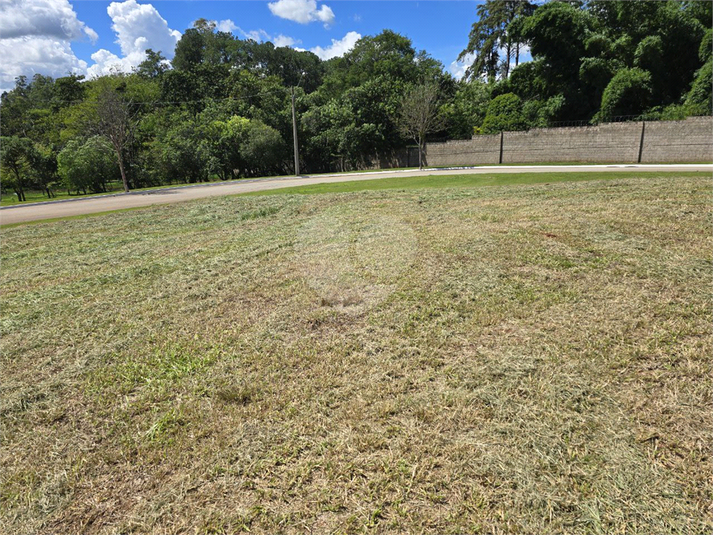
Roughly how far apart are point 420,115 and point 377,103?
5886 millimetres

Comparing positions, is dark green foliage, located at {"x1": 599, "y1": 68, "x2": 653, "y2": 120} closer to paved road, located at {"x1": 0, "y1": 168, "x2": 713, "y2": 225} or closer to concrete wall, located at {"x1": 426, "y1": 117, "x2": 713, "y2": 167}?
concrete wall, located at {"x1": 426, "y1": 117, "x2": 713, "y2": 167}

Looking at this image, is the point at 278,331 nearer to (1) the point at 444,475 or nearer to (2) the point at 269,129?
(1) the point at 444,475

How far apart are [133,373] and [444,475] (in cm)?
225

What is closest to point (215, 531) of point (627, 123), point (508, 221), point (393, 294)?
point (393, 294)

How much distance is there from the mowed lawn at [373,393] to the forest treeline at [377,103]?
2400 cm

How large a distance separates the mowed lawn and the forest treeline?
2400 cm

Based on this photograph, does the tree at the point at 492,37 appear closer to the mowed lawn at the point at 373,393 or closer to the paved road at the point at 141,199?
the paved road at the point at 141,199

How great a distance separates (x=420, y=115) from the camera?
1163 inches

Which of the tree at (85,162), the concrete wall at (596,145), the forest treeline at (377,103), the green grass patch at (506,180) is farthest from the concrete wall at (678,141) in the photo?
the tree at (85,162)

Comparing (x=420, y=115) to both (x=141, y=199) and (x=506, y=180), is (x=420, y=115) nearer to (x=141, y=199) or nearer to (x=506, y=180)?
(x=506, y=180)

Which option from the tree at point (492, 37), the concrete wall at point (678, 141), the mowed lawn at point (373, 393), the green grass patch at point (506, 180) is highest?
the tree at point (492, 37)

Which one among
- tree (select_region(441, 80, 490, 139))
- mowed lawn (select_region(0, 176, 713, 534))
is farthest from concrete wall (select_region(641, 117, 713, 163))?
mowed lawn (select_region(0, 176, 713, 534))

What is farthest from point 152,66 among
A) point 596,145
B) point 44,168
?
point 596,145

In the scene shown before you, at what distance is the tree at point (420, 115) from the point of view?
2945 centimetres
